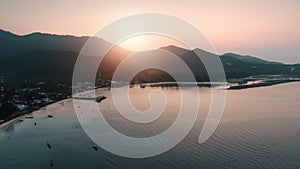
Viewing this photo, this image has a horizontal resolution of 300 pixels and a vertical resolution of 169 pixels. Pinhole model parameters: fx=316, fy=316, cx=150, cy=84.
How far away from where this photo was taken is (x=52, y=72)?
62219 mm

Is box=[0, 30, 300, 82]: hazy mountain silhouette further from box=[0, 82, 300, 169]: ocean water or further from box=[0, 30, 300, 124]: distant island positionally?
box=[0, 82, 300, 169]: ocean water

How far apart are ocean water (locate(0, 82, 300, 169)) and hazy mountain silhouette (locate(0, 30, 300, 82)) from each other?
126 ft

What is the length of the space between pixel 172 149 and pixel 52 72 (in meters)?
52.8

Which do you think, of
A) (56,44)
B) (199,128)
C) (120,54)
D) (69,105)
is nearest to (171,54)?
(120,54)

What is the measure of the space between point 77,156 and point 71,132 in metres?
4.66

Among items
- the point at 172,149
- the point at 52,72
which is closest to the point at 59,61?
the point at 52,72

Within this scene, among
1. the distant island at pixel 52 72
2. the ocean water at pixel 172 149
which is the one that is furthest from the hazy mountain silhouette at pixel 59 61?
the ocean water at pixel 172 149

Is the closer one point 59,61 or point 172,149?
point 172,149

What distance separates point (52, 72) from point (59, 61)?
804cm

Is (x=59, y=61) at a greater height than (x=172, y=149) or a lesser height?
greater

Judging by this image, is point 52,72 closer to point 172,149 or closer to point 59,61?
point 59,61

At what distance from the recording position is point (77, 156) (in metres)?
12.9

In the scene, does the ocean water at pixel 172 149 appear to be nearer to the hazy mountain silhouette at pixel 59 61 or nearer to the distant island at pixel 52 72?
the distant island at pixel 52 72

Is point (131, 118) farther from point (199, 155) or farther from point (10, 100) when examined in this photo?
point (10, 100)
